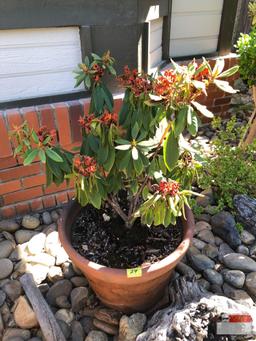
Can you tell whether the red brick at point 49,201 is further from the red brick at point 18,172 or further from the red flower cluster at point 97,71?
the red flower cluster at point 97,71

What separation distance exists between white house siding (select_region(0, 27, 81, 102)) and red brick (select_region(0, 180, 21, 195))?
0.47 meters

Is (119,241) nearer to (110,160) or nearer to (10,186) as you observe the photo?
(110,160)

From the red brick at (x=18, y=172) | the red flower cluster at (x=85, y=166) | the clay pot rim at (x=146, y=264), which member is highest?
the red flower cluster at (x=85, y=166)

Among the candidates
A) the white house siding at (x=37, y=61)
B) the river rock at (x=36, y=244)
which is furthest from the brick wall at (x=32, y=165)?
the river rock at (x=36, y=244)

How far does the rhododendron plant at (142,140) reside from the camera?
3.29ft

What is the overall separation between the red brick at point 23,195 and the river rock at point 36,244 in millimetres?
246

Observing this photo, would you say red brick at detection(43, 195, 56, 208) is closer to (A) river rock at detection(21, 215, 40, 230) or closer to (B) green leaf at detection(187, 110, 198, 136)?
(A) river rock at detection(21, 215, 40, 230)

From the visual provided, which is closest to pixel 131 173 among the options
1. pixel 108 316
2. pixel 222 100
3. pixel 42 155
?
pixel 42 155

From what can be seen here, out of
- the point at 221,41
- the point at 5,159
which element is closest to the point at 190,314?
the point at 5,159

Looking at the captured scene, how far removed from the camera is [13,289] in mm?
1593

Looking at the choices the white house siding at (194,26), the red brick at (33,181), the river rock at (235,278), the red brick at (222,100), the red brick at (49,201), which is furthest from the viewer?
the red brick at (222,100)

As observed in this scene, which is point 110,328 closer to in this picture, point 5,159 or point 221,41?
point 5,159

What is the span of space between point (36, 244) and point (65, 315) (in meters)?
0.47

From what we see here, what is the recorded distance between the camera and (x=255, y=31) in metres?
2.07
